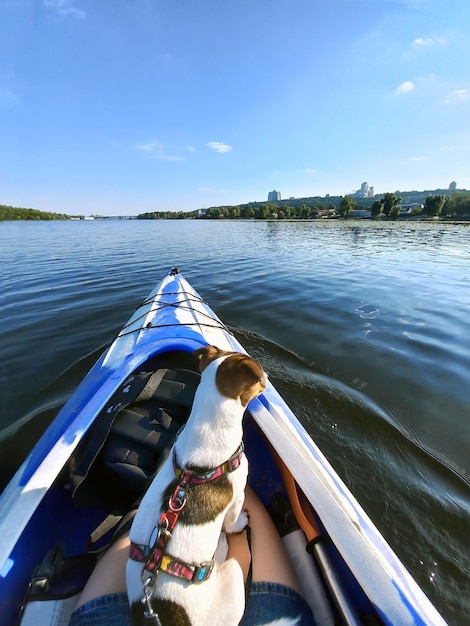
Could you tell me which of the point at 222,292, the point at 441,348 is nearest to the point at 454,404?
the point at 441,348

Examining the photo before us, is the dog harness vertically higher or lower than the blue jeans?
higher

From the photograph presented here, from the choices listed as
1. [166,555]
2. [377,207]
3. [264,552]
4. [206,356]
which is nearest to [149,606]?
[166,555]

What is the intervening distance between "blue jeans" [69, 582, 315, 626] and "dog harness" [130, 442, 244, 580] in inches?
17.2

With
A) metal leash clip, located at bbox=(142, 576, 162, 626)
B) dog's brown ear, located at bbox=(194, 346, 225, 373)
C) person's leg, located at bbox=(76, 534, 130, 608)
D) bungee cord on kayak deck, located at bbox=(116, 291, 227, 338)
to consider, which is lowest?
person's leg, located at bbox=(76, 534, 130, 608)

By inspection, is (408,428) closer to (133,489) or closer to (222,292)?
(133,489)

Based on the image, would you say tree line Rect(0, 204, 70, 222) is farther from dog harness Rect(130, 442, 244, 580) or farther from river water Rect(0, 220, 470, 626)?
dog harness Rect(130, 442, 244, 580)

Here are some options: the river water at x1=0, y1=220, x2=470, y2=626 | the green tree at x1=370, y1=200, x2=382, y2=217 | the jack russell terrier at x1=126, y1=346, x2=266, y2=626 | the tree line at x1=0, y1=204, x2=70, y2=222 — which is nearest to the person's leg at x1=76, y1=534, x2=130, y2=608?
the jack russell terrier at x1=126, y1=346, x2=266, y2=626

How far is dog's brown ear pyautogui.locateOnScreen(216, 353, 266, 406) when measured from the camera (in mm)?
1927

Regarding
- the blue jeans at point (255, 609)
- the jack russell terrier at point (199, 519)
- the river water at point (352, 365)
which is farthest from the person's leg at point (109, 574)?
the river water at point (352, 365)

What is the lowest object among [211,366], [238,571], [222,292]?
[222,292]

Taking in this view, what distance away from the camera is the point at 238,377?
194 centimetres

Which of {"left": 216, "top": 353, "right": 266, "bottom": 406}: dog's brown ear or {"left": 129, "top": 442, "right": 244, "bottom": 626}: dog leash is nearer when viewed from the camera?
{"left": 129, "top": 442, "right": 244, "bottom": 626}: dog leash

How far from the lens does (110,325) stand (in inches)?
296

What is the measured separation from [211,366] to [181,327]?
2524 mm
